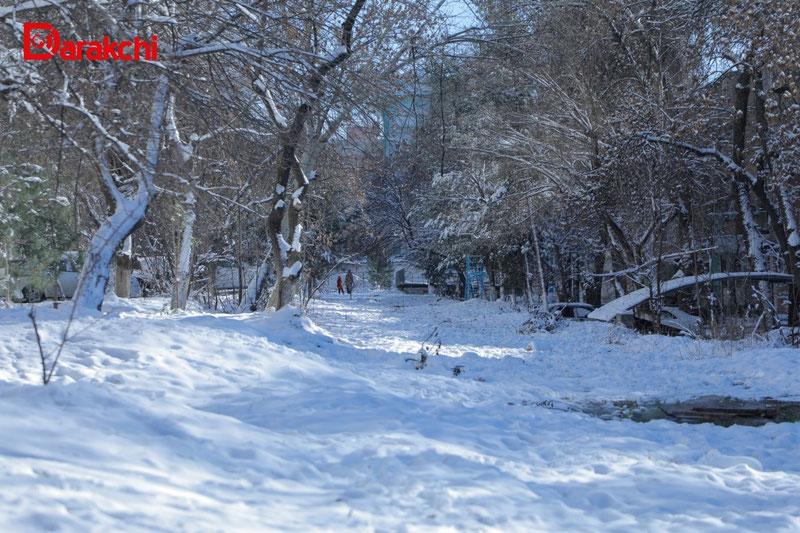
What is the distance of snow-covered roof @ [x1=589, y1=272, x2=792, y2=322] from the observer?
12.8m

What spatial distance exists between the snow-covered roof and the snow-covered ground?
4.28 meters

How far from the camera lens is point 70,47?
6.89 meters

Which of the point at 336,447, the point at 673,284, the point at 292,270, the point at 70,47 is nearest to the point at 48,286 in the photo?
the point at 292,270

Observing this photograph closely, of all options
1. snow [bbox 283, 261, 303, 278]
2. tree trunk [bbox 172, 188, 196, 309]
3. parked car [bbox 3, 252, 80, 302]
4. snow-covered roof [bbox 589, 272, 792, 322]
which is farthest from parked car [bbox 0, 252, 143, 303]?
snow-covered roof [bbox 589, 272, 792, 322]

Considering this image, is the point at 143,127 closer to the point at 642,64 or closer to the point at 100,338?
the point at 100,338

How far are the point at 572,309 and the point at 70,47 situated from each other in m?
15.9

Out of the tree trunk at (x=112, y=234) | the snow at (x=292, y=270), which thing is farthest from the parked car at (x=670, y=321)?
the tree trunk at (x=112, y=234)

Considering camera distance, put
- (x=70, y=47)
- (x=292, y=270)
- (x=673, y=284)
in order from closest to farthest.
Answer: (x=70, y=47), (x=292, y=270), (x=673, y=284)

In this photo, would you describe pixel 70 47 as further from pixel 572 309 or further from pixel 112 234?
pixel 572 309

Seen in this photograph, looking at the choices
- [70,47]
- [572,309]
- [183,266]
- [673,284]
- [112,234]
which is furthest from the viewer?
[572,309]

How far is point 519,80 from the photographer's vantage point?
2145 centimetres

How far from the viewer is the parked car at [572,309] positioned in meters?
18.8

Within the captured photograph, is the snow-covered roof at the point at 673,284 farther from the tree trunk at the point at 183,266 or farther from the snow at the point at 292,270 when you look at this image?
the tree trunk at the point at 183,266

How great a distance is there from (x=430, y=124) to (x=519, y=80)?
11.8m
